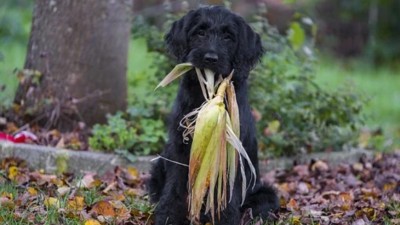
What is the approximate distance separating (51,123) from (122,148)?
0.78 metres

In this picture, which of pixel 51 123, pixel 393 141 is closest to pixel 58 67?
pixel 51 123

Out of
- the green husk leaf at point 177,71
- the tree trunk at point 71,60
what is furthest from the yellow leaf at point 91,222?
the tree trunk at point 71,60

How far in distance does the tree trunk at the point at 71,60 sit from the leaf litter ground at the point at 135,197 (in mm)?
923

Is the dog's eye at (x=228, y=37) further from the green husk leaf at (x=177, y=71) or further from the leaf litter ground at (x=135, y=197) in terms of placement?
the leaf litter ground at (x=135, y=197)

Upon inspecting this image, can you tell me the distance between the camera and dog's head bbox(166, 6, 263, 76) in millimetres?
4762

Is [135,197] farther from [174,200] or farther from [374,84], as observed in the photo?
[374,84]

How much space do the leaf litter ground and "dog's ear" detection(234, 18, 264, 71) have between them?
3.36 ft

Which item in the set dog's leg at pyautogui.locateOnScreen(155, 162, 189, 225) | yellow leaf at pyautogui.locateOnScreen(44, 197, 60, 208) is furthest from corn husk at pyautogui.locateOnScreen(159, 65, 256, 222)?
yellow leaf at pyautogui.locateOnScreen(44, 197, 60, 208)

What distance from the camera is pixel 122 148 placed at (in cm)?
669

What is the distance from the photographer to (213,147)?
4605 millimetres

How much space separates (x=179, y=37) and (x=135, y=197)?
130cm

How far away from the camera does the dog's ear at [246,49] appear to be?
5.03 m

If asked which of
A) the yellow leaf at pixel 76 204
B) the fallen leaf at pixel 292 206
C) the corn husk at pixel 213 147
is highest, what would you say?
the corn husk at pixel 213 147

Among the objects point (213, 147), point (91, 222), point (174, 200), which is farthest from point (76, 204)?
point (213, 147)
